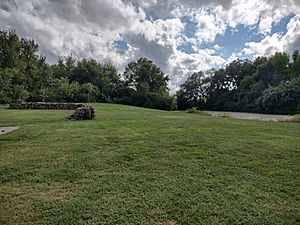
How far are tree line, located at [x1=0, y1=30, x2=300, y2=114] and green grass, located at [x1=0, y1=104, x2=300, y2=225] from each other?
67.9 ft

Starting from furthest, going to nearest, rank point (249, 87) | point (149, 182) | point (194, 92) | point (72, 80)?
1. point (194, 92)
2. point (249, 87)
3. point (72, 80)
4. point (149, 182)

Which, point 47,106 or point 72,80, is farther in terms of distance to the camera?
point 72,80

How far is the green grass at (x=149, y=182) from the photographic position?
2.61 metres

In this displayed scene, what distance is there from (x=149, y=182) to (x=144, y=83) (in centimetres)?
3504

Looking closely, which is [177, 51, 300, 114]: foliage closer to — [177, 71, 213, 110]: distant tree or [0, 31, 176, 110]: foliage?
[177, 71, 213, 110]: distant tree

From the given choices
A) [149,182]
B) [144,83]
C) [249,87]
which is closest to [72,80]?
[144,83]

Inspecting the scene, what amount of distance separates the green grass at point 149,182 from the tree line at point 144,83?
67.9 feet

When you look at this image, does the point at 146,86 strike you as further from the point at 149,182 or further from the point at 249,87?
the point at 149,182

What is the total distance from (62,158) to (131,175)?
4.89 feet

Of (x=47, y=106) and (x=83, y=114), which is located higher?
(x=83, y=114)

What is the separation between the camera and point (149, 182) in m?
3.43

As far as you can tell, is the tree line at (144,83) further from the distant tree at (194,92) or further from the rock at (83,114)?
the rock at (83,114)

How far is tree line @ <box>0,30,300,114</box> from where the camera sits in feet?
92.6

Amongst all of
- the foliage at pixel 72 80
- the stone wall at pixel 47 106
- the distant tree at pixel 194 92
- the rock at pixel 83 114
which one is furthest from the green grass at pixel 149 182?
the distant tree at pixel 194 92
